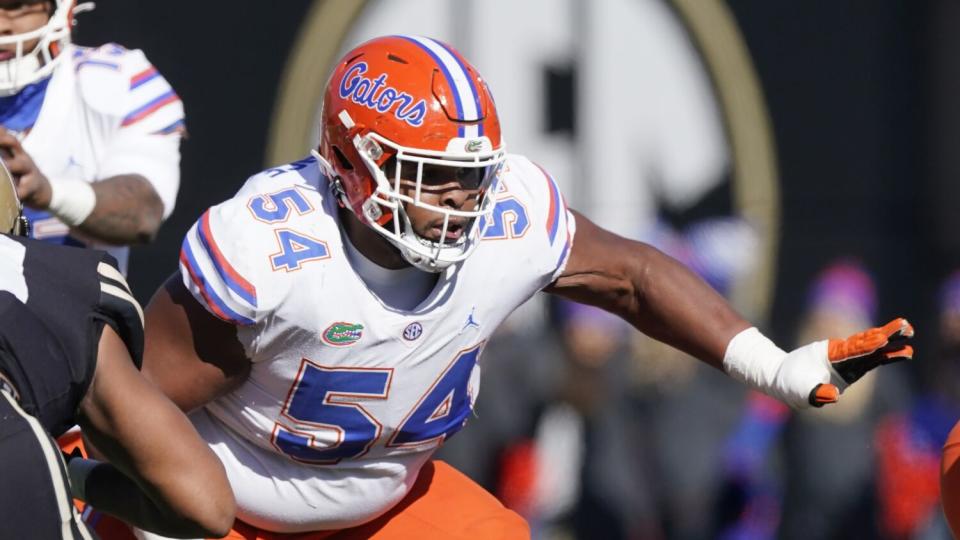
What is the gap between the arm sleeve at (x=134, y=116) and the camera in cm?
371

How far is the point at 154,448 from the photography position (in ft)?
7.04

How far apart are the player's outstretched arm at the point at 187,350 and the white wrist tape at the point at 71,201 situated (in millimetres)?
663

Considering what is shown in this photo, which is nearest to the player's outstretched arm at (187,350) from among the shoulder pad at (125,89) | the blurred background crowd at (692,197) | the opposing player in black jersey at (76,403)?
the opposing player in black jersey at (76,403)

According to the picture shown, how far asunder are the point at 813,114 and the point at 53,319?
4.15 meters

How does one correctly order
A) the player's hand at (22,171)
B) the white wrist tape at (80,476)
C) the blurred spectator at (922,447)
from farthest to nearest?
the blurred spectator at (922,447) → the player's hand at (22,171) → the white wrist tape at (80,476)

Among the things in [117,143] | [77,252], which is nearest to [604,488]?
[117,143]

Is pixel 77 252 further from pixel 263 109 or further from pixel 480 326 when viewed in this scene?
pixel 263 109

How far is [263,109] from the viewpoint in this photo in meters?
5.76

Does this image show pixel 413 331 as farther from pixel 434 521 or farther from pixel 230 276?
pixel 434 521

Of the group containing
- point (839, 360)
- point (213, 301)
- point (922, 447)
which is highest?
point (839, 360)

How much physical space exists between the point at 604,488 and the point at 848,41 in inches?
70.4

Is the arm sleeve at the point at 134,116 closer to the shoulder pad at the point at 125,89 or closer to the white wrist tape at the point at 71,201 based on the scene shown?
the shoulder pad at the point at 125,89

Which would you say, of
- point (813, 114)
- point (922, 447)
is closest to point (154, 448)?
point (922, 447)

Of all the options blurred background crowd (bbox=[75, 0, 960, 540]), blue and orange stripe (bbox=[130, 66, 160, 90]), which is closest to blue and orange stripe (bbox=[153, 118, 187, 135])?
blue and orange stripe (bbox=[130, 66, 160, 90])
